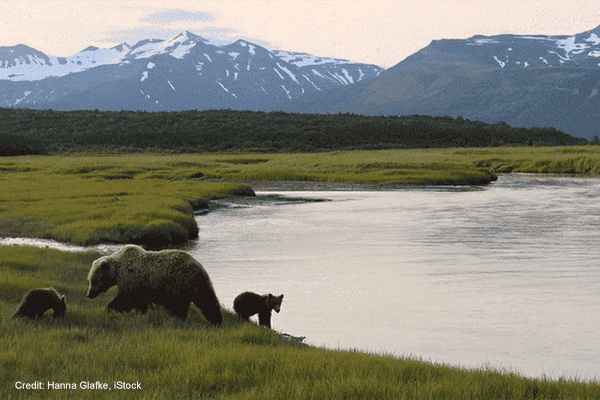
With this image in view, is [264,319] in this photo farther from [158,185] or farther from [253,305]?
[158,185]

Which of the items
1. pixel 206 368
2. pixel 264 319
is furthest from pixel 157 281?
pixel 206 368

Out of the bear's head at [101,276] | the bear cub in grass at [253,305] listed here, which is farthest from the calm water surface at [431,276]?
the bear's head at [101,276]

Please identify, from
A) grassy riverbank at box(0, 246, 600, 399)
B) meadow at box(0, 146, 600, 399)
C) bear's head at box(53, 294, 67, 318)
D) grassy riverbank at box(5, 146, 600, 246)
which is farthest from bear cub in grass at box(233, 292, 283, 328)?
grassy riverbank at box(5, 146, 600, 246)

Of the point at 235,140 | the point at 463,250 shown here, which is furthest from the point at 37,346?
the point at 235,140

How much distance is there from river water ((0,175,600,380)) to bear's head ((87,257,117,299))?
5112mm

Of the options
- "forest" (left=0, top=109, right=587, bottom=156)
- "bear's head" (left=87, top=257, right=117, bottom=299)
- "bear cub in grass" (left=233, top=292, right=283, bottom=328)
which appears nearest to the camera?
"bear's head" (left=87, top=257, right=117, bottom=299)

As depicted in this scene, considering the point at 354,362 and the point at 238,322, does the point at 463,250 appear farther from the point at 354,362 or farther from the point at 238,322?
the point at 354,362

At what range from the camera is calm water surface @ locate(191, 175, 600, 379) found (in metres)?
15.9

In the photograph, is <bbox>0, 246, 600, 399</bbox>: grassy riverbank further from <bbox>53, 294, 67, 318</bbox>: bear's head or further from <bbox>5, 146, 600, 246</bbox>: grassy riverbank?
<bbox>5, 146, 600, 246</bbox>: grassy riverbank

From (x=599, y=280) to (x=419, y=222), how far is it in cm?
1665

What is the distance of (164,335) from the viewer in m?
11.7

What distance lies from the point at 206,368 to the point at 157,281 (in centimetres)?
A: 348

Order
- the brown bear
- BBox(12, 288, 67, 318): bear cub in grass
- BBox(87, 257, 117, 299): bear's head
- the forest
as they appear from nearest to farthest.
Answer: BBox(12, 288, 67, 318): bear cub in grass
the brown bear
BBox(87, 257, 117, 299): bear's head
the forest

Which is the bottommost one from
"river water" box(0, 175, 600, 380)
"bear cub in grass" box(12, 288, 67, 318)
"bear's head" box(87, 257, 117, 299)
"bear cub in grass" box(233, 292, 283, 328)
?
"river water" box(0, 175, 600, 380)
